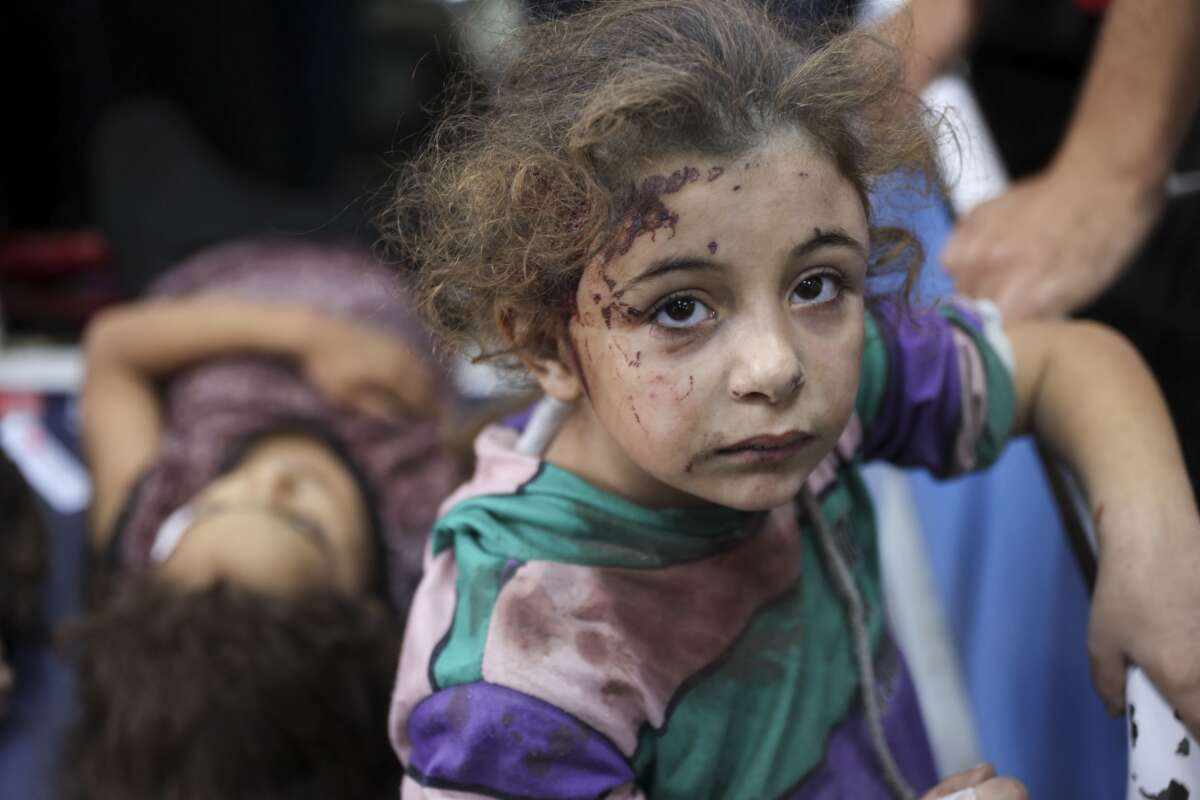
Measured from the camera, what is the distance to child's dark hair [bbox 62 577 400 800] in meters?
1.26

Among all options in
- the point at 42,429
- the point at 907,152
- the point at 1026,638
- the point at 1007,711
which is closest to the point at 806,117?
the point at 907,152

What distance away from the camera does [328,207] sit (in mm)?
2199

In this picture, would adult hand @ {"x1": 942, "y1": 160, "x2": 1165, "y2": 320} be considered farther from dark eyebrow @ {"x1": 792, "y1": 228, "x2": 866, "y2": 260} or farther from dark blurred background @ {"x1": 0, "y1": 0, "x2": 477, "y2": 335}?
dark blurred background @ {"x1": 0, "y1": 0, "x2": 477, "y2": 335}

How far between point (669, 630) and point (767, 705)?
8cm

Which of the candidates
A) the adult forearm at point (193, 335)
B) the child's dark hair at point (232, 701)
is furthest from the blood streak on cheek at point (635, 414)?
the adult forearm at point (193, 335)

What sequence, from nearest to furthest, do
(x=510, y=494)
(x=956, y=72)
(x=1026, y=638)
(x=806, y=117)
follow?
(x=806, y=117) < (x=510, y=494) < (x=1026, y=638) < (x=956, y=72)

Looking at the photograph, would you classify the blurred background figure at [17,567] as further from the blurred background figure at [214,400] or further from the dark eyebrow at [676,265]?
the dark eyebrow at [676,265]

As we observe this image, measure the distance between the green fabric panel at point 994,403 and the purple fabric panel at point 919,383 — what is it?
2cm

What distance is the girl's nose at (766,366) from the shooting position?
0.61 m

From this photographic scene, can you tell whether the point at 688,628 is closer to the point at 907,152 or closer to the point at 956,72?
the point at 907,152

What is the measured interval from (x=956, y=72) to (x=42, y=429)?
156 centimetres

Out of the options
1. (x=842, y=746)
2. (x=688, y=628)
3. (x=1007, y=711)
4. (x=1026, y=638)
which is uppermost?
(x=688, y=628)

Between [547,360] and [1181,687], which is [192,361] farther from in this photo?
[1181,687]

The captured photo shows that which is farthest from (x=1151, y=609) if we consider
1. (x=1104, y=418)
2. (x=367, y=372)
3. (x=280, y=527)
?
(x=367, y=372)
